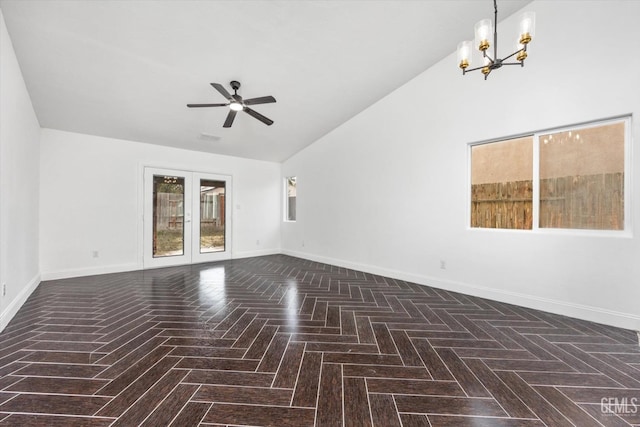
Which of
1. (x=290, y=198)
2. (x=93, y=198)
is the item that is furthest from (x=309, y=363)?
(x=290, y=198)

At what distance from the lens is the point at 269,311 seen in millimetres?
2795

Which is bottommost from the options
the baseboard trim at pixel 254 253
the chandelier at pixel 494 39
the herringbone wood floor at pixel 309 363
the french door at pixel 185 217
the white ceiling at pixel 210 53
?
the herringbone wood floor at pixel 309 363

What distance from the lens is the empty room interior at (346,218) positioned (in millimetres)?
1598

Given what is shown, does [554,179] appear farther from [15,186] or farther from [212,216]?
[15,186]

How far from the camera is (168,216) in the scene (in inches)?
206

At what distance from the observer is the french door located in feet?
16.5

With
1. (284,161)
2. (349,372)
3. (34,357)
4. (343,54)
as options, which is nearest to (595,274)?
(349,372)

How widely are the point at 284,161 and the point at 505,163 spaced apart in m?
4.91

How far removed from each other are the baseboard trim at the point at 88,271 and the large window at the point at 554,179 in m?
5.96

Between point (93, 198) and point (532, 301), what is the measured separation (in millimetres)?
6758

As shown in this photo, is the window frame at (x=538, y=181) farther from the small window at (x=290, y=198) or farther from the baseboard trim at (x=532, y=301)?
Result: the small window at (x=290, y=198)

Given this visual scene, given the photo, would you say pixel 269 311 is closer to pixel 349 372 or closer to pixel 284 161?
pixel 349 372

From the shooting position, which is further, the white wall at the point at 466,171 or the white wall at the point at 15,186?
the white wall at the point at 466,171

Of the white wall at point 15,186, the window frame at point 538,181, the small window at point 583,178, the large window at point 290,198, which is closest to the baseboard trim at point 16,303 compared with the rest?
the white wall at point 15,186
